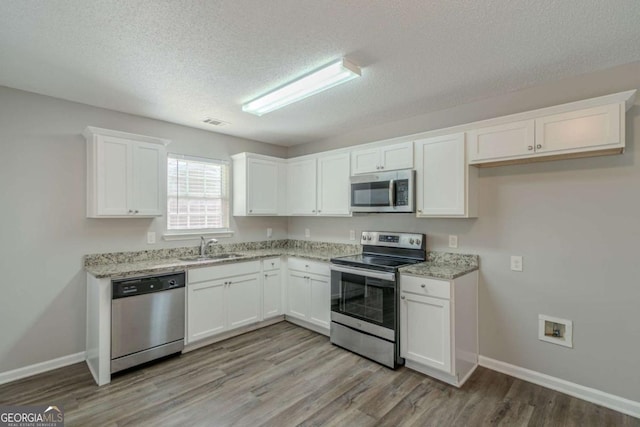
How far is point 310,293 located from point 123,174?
2415 mm

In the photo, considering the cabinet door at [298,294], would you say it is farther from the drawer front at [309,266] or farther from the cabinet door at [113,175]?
the cabinet door at [113,175]

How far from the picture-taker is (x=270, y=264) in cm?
404

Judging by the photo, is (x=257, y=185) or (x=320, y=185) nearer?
(x=320, y=185)

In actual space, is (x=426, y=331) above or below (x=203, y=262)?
below

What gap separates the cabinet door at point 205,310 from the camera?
326 centimetres

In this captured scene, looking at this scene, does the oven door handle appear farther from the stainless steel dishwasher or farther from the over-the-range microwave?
the stainless steel dishwasher

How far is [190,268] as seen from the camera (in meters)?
3.25

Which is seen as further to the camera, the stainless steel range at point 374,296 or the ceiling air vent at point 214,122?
the ceiling air vent at point 214,122

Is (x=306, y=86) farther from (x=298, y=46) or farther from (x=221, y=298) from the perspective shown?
(x=221, y=298)

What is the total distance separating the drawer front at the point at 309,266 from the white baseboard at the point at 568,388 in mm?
1791

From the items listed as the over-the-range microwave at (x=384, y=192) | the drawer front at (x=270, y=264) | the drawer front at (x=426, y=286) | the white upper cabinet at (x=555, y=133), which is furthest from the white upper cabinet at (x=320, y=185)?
the white upper cabinet at (x=555, y=133)

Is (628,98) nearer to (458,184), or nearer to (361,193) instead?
(458,184)

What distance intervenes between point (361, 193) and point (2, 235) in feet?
11.0

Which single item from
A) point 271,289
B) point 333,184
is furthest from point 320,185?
point 271,289
